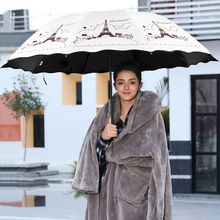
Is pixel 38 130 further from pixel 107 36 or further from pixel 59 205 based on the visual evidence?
pixel 107 36

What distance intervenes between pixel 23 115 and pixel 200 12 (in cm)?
843

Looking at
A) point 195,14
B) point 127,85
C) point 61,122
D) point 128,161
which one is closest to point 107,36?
point 127,85

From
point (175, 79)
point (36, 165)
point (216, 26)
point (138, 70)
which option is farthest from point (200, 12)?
point (36, 165)

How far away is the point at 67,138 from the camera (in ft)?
50.5

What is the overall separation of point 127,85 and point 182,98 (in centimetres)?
554

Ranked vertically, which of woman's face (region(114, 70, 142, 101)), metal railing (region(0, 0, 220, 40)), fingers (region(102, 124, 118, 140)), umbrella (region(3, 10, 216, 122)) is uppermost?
metal railing (region(0, 0, 220, 40))

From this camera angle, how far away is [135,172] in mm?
3084

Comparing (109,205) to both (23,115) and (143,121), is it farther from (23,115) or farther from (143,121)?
(23,115)

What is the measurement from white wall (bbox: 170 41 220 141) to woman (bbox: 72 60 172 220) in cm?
543

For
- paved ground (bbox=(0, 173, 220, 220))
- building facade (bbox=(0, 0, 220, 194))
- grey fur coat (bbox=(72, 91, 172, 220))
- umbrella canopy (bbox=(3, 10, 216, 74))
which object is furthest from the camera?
building facade (bbox=(0, 0, 220, 194))

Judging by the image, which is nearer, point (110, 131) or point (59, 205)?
point (110, 131)

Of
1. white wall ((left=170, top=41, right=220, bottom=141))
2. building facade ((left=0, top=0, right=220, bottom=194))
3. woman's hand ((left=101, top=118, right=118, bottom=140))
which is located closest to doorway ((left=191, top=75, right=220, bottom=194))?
building facade ((left=0, top=0, right=220, bottom=194))

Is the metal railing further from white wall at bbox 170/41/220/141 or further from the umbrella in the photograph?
the umbrella

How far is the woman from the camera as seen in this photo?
3033mm
